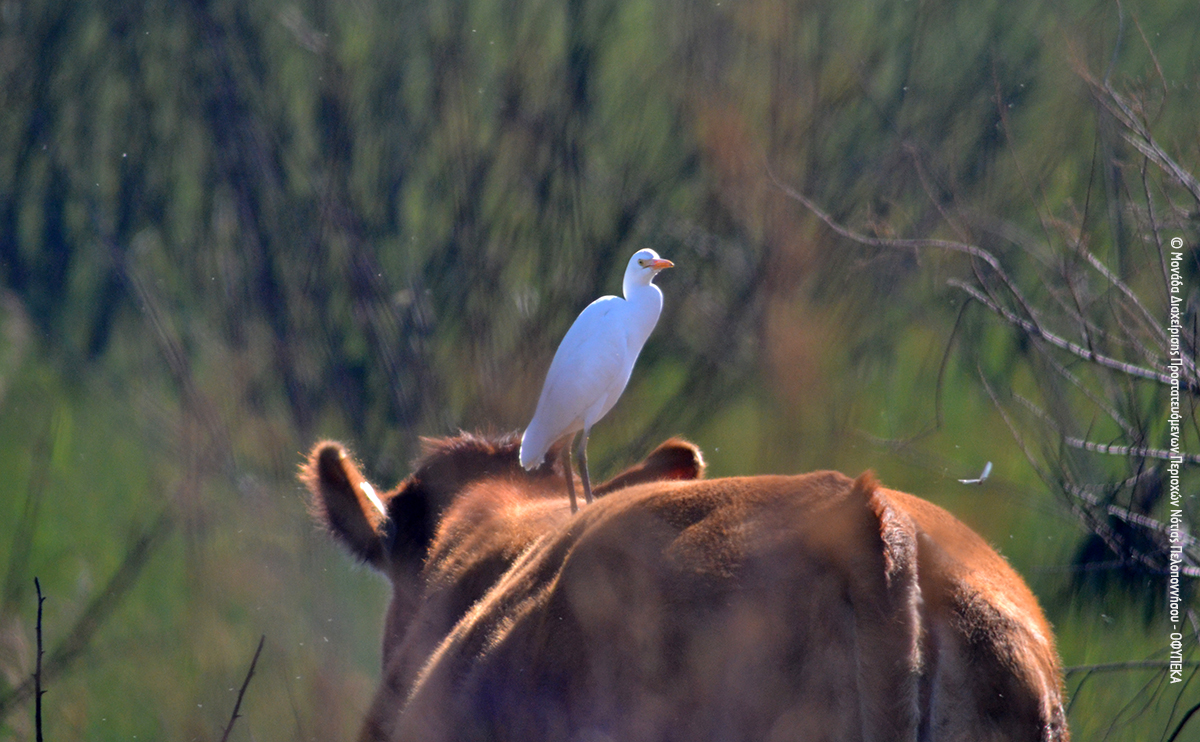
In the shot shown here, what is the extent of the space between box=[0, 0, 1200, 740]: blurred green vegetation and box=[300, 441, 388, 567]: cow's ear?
4.56 ft

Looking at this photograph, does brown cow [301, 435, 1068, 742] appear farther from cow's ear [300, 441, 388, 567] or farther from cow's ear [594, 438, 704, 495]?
cow's ear [300, 441, 388, 567]

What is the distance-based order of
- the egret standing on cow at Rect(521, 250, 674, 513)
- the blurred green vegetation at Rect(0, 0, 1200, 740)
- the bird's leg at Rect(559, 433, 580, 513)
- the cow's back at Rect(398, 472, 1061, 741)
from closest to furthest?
the cow's back at Rect(398, 472, 1061, 741), the bird's leg at Rect(559, 433, 580, 513), the egret standing on cow at Rect(521, 250, 674, 513), the blurred green vegetation at Rect(0, 0, 1200, 740)

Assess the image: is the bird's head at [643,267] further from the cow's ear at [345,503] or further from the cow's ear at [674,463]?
the cow's ear at [345,503]

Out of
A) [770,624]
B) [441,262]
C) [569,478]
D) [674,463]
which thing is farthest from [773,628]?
[441,262]

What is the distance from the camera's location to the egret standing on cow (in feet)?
9.20

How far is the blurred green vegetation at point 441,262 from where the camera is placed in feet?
11.8

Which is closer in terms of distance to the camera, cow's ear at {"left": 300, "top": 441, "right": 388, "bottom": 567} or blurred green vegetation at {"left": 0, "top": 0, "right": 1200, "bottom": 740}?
cow's ear at {"left": 300, "top": 441, "right": 388, "bottom": 567}

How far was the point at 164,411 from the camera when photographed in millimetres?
4074

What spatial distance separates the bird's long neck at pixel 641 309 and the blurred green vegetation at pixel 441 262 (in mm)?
656

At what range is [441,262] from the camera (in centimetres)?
413

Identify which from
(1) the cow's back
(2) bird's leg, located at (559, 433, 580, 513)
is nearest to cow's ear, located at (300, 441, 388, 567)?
(2) bird's leg, located at (559, 433, 580, 513)

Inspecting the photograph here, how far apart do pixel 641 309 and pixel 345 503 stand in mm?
1097

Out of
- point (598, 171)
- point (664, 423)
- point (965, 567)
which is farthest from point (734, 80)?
point (965, 567)

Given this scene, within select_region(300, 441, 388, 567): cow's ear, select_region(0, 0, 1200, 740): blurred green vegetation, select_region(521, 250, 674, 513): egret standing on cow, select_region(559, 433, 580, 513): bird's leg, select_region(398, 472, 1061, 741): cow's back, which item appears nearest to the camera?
select_region(398, 472, 1061, 741): cow's back
